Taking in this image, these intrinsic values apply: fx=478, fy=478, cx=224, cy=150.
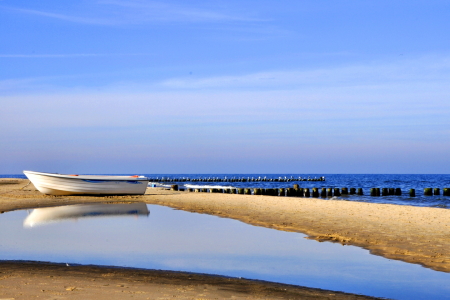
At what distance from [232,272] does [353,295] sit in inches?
112

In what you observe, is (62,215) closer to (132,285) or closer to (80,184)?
(80,184)

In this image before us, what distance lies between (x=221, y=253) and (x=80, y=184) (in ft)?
83.3

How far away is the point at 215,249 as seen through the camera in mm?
13297

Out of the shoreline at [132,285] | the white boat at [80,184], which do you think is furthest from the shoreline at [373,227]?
the white boat at [80,184]

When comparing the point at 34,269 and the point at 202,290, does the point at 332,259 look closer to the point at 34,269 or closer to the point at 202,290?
the point at 202,290

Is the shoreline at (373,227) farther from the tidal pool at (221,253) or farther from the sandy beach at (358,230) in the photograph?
the tidal pool at (221,253)

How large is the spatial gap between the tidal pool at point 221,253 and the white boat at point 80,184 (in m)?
15.6

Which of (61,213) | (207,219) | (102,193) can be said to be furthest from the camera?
(102,193)

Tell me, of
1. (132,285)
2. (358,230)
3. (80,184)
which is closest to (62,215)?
Result: (80,184)

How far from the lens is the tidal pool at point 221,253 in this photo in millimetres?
9484

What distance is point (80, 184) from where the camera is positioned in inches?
1405

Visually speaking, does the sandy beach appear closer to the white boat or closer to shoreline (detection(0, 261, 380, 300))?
shoreline (detection(0, 261, 380, 300))

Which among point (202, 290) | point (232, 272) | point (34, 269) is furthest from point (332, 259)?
point (34, 269)

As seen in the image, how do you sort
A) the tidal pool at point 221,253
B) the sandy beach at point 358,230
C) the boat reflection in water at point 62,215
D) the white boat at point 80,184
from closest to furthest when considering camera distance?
the sandy beach at point 358,230 < the tidal pool at point 221,253 < the boat reflection in water at point 62,215 < the white boat at point 80,184
